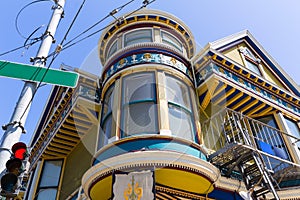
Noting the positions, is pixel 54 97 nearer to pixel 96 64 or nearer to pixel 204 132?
pixel 96 64

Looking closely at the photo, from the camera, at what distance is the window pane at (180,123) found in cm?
783

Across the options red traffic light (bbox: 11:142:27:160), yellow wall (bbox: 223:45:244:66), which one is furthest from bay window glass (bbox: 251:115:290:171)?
red traffic light (bbox: 11:142:27:160)

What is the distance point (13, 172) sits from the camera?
3.75 m

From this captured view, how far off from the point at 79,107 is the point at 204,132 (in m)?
4.57

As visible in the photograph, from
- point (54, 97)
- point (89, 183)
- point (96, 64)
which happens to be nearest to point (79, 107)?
point (96, 64)

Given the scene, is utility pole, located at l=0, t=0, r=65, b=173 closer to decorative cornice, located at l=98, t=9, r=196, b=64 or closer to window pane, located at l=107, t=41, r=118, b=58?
window pane, located at l=107, t=41, r=118, b=58

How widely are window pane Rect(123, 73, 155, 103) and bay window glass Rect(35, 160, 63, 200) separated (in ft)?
18.3

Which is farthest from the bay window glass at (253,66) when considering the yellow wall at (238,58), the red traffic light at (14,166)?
the red traffic light at (14,166)

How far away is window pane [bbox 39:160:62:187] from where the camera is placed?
11816 mm

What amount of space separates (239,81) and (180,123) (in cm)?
387

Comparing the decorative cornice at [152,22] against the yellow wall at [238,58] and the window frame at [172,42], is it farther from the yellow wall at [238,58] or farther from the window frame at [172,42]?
the yellow wall at [238,58]

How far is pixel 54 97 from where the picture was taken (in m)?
14.9

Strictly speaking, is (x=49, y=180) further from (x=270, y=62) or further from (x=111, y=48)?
(x=270, y=62)

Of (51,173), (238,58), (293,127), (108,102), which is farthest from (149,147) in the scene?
(238,58)
